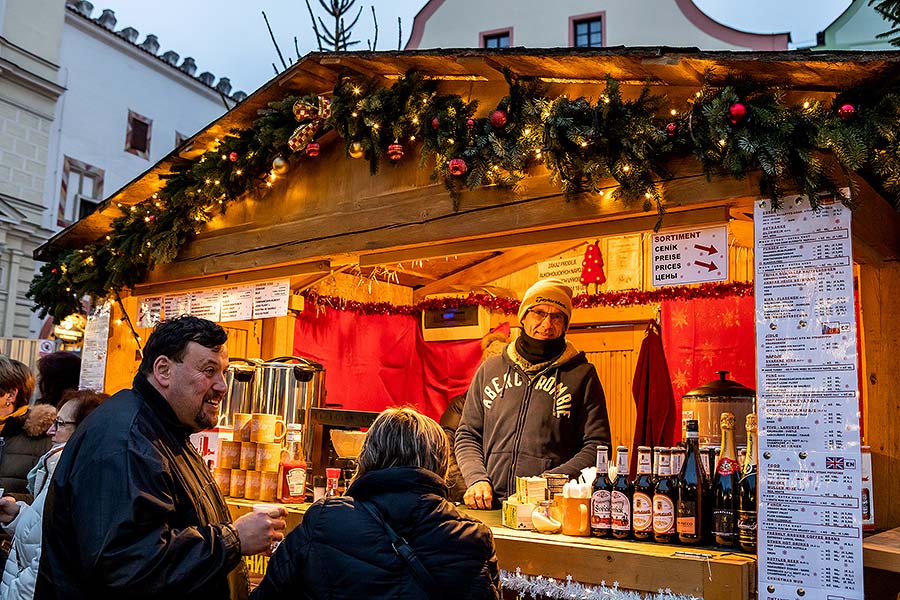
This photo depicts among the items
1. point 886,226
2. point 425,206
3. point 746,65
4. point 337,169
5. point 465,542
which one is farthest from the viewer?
point 337,169

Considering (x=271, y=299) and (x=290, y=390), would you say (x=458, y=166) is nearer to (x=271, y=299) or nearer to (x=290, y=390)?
(x=290, y=390)

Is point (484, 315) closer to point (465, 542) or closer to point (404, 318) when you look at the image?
point (404, 318)

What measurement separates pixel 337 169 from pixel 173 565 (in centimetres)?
335

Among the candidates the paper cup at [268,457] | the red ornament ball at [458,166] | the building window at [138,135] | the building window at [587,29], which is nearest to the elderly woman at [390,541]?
the red ornament ball at [458,166]

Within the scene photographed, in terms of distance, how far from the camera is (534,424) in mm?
4863

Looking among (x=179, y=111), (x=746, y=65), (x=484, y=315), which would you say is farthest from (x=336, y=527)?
(x=179, y=111)

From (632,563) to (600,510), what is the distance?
1.25 feet

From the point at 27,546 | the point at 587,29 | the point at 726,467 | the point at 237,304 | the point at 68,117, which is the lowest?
the point at 27,546

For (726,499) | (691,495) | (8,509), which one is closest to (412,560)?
(691,495)

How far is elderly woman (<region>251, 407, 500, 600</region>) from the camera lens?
8.18 feet

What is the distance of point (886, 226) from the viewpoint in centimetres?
401

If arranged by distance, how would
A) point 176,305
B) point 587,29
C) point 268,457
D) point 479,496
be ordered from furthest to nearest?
point 587,29
point 176,305
point 268,457
point 479,496

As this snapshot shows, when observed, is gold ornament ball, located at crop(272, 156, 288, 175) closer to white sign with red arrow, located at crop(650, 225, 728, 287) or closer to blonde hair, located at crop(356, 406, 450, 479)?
white sign with red arrow, located at crop(650, 225, 728, 287)

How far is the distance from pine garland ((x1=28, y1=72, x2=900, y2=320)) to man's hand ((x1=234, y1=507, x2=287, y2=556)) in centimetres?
216
